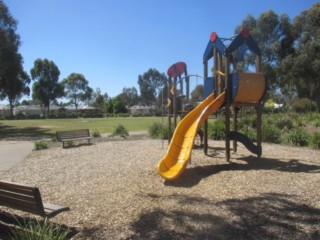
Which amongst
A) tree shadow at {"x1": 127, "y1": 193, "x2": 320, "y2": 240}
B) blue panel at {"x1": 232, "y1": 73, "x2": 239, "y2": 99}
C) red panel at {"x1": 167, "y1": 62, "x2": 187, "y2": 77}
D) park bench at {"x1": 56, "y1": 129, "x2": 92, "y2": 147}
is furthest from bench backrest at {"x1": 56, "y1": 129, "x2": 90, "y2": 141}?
tree shadow at {"x1": 127, "y1": 193, "x2": 320, "y2": 240}

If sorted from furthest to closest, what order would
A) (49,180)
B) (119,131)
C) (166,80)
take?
(119,131), (166,80), (49,180)

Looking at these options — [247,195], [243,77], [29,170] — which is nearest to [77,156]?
[29,170]

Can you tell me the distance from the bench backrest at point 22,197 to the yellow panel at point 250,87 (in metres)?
5.88

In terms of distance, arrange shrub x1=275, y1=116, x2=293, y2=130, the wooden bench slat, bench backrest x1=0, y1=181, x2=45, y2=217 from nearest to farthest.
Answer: bench backrest x1=0, y1=181, x2=45, y2=217, the wooden bench slat, shrub x1=275, y1=116, x2=293, y2=130

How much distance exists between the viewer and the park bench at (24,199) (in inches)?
171

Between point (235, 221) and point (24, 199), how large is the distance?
109 inches

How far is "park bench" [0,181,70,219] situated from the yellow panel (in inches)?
222

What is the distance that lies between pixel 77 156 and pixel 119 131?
7548 millimetres

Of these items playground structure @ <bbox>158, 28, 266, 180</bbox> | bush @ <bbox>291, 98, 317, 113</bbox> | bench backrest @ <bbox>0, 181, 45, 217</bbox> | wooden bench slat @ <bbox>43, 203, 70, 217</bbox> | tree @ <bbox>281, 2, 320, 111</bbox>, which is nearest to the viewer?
bench backrest @ <bbox>0, 181, 45, 217</bbox>

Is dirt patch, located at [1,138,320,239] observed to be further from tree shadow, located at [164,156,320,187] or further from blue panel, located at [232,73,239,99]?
blue panel, located at [232,73,239,99]

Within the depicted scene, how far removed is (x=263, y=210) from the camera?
494 cm

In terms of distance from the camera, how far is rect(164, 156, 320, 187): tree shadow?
7.18m

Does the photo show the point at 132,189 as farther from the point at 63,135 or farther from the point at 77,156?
the point at 63,135

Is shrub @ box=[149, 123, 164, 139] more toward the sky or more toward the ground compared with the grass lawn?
more toward the sky
